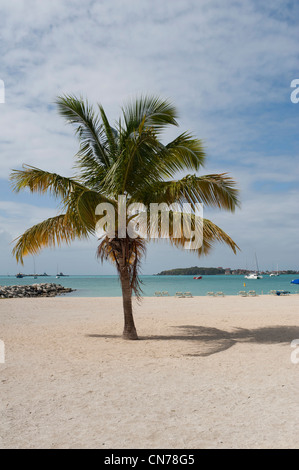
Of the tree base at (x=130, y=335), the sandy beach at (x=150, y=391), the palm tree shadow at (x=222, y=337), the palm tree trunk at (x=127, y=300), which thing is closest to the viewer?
the sandy beach at (x=150, y=391)

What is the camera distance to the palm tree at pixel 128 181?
1022 centimetres

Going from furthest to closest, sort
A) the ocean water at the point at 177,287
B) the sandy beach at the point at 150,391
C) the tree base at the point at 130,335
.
Answer: the ocean water at the point at 177,287 < the tree base at the point at 130,335 < the sandy beach at the point at 150,391

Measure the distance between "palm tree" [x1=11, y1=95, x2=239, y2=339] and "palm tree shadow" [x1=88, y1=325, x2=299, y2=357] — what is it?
1.65 meters

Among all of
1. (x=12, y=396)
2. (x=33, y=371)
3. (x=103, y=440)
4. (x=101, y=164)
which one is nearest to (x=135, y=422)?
(x=103, y=440)

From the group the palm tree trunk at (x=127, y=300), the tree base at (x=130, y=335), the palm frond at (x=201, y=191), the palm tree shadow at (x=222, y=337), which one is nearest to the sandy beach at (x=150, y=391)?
the palm tree shadow at (x=222, y=337)

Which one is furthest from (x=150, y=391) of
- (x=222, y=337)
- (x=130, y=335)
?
(x=222, y=337)

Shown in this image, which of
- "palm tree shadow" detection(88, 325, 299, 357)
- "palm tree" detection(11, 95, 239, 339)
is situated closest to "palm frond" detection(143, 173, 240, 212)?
"palm tree" detection(11, 95, 239, 339)

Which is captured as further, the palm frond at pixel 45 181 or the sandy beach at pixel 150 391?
the palm frond at pixel 45 181

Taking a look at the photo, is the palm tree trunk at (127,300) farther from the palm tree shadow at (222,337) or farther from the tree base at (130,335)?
the palm tree shadow at (222,337)

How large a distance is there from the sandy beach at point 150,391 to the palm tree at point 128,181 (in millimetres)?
2394

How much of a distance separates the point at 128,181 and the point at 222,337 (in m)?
5.32

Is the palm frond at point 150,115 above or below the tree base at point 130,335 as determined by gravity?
above

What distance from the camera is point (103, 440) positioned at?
4297mm

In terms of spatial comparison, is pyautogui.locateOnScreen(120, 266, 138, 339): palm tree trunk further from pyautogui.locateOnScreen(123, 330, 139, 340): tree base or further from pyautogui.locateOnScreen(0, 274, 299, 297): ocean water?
pyautogui.locateOnScreen(0, 274, 299, 297): ocean water
